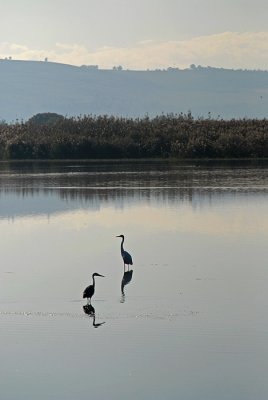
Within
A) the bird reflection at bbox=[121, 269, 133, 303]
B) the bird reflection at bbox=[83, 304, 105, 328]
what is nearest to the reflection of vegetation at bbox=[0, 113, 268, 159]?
the bird reflection at bbox=[121, 269, 133, 303]

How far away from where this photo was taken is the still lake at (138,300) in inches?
399

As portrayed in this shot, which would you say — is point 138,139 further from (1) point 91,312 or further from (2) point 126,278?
(1) point 91,312

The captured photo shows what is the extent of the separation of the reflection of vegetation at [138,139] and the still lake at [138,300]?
59.7ft

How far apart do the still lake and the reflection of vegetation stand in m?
18.2

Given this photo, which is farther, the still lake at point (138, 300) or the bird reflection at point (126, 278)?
the bird reflection at point (126, 278)

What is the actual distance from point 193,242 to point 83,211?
264 inches

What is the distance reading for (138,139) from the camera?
4641 cm

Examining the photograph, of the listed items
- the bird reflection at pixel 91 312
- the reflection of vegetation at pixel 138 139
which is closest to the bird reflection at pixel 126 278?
the bird reflection at pixel 91 312

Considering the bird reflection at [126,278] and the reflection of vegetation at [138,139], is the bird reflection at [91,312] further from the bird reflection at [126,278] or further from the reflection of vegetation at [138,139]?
the reflection of vegetation at [138,139]

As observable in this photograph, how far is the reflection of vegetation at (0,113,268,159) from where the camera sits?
148ft

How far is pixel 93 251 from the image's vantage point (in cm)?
1798

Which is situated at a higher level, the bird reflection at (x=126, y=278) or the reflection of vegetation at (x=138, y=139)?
the reflection of vegetation at (x=138, y=139)

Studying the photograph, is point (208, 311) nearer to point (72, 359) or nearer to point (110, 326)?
point (110, 326)

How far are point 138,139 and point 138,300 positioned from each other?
33.0 metres
